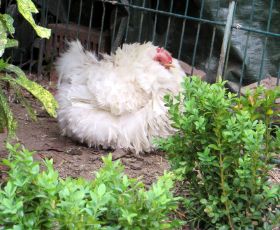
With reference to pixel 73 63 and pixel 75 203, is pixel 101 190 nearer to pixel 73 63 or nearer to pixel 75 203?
pixel 75 203

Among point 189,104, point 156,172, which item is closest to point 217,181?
point 189,104

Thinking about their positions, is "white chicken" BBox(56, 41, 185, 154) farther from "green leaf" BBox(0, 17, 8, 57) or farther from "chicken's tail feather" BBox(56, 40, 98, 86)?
"green leaf" BBox(0, 17, 8, 57)

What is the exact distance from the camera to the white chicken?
3996 millimetres

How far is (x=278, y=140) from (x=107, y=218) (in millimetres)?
1021

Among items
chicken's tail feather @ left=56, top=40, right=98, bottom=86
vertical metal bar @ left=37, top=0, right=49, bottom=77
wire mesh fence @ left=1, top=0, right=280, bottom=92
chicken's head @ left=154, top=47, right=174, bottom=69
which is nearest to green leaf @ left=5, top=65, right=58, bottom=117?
chicken's tail feather @ left=56, top=40, right=98, bottom=86

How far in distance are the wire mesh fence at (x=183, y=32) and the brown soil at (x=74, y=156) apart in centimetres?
106

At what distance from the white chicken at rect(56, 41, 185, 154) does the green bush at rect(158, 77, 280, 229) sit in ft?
3.71

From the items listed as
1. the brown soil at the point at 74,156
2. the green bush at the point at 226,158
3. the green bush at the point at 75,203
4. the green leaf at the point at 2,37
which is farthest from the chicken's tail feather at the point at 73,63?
the green bush at the point at 75,203

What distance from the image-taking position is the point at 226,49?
4.65m

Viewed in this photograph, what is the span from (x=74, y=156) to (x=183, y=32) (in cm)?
174

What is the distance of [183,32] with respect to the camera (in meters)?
5.11

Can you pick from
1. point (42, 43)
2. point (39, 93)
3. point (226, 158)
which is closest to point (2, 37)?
point (39, 93)

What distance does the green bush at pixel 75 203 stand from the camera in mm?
2006

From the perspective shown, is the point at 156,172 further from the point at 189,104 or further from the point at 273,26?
the point at 273,26
